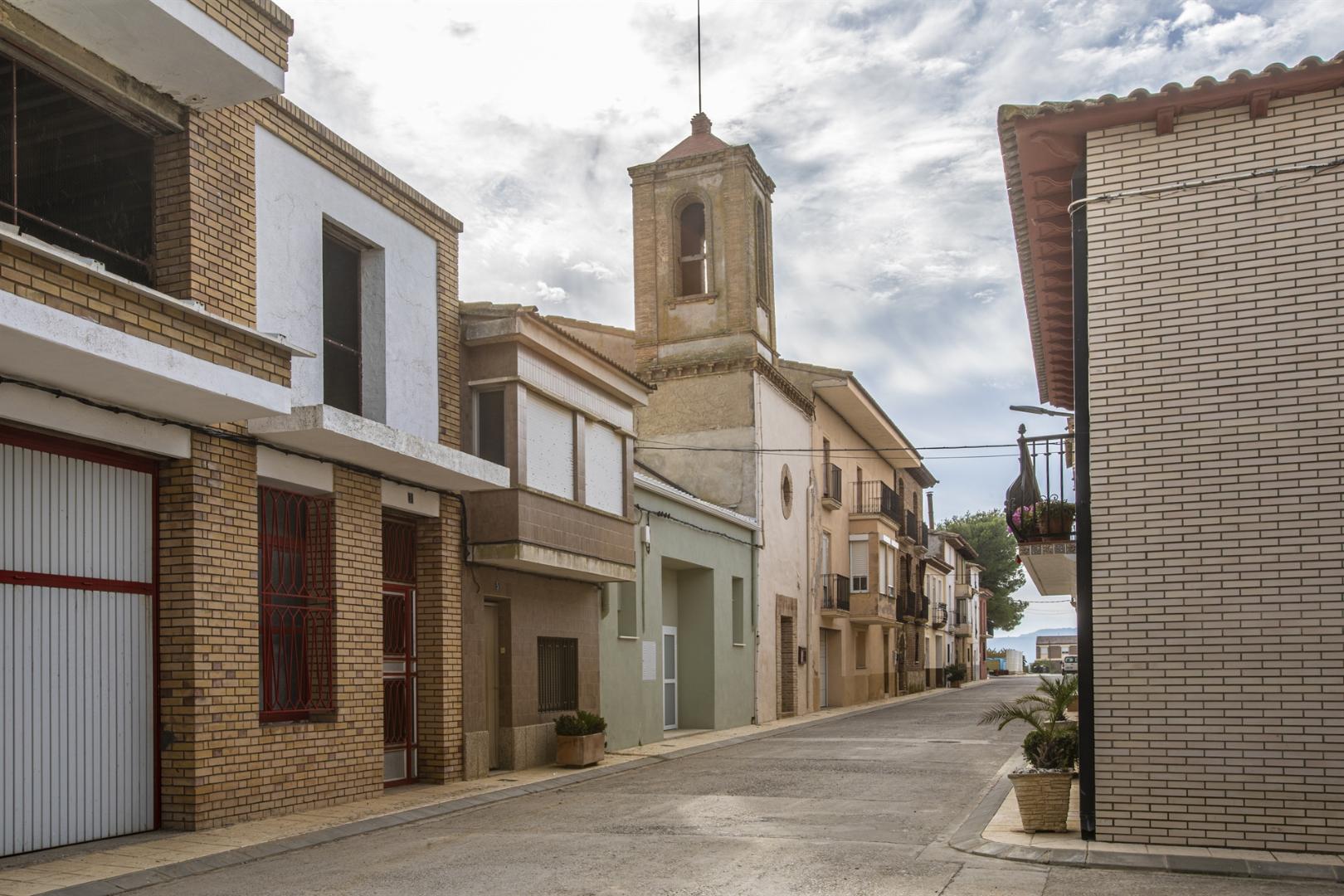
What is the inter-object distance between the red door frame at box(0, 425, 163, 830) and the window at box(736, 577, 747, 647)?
1670cm

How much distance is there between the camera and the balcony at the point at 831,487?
3362cm

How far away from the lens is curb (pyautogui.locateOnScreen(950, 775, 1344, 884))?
790cm

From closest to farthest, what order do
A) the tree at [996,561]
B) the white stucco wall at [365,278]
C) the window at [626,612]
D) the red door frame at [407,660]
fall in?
the white stucco wall at [365,278] → the red door frame at [407,660] → the window at [626,612] → the tree at [996,561]

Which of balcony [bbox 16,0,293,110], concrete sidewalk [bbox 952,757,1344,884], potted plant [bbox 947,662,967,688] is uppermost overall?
balcony [bbox 16,0,293,110]

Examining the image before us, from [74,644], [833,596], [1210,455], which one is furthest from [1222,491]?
[833,596]

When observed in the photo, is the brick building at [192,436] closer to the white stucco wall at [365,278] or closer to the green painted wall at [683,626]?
the white stucco wall at [365,278]

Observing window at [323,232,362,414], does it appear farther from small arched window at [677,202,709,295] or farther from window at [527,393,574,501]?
small arched window at [677,202,709,295]

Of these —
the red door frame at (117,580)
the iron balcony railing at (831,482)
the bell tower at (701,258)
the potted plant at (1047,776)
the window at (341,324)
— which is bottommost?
the potted plant at (1047,776)

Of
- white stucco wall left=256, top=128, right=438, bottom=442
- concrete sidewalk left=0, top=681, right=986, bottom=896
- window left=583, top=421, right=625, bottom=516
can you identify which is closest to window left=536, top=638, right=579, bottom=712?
concrete sidewalk left=0, top=681, right=986, bottom=896

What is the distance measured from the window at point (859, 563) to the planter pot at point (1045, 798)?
89.2 ft

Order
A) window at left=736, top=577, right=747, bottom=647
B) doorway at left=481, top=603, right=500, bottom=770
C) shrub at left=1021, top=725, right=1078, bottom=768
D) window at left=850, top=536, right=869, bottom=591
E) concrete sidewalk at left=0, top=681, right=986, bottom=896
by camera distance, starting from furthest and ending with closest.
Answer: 1. window at left=850, top=536, right=869, bottom=591
2. window at left=736, top=577, right=747, bottom=647
3. doorway at left=481, top=603, right=500, bottom=770
4. shrub at left=1021, top=725, right=1078, bottom=768
5. concrete sidewalk at left=0, top=681, right=986, bottom=896

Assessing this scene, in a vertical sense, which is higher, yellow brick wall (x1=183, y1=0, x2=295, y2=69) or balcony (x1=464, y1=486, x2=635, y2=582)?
yellow brick wall (x1=183, y1=0, x2=295, y2=69)

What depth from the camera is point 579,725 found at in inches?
646

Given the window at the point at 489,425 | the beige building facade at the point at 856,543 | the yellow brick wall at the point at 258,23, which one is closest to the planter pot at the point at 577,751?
the window at the point at 489,425
